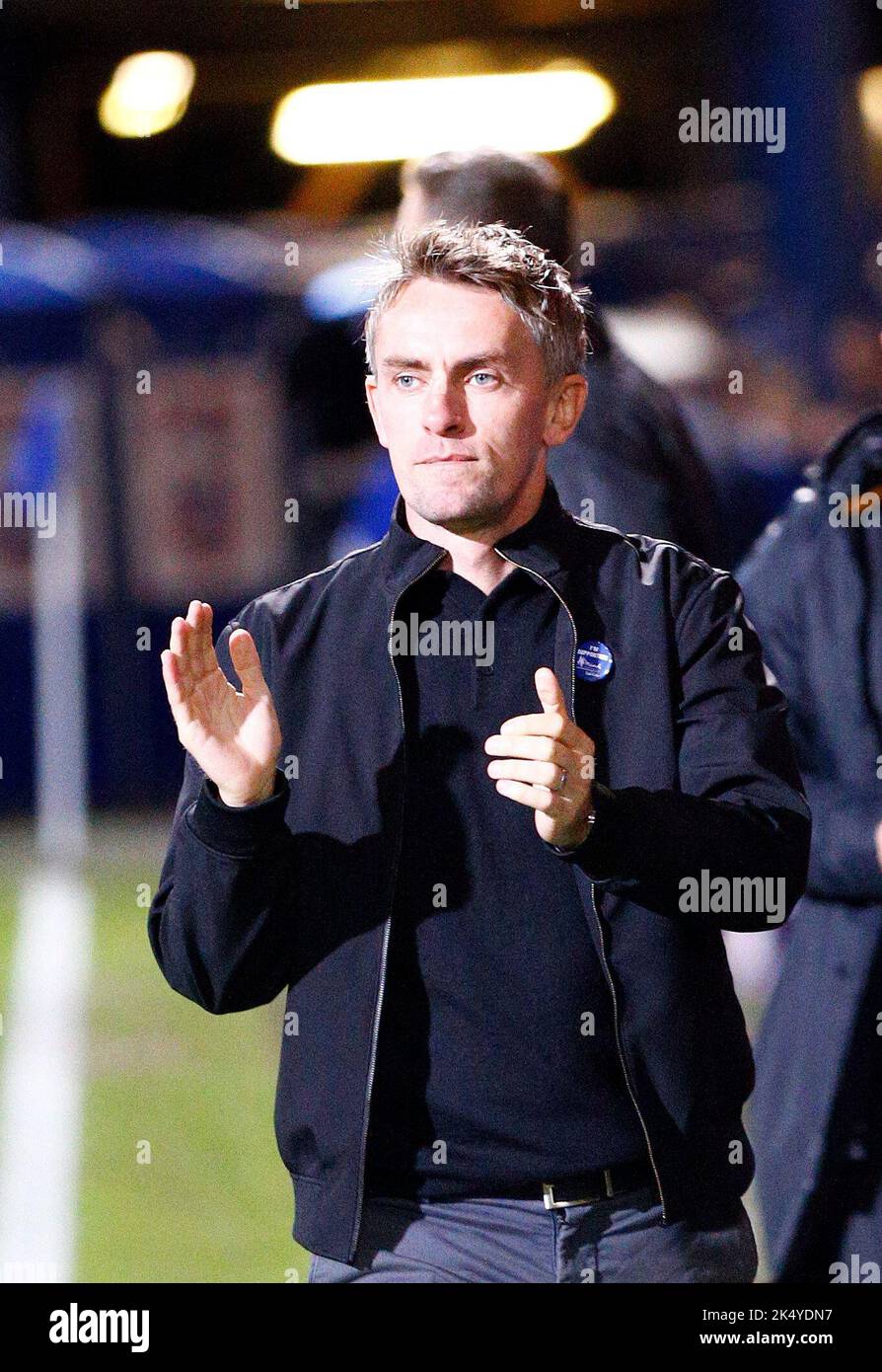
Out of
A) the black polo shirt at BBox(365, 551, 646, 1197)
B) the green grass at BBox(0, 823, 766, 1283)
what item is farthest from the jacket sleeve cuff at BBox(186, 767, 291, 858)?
the green grass at BBox(0, 823, 766, 1283)

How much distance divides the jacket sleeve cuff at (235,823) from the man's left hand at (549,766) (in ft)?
0.81

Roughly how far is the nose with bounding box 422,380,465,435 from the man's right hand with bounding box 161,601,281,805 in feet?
0.94

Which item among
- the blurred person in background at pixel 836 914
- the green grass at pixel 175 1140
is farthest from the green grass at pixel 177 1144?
the blurred person in background at pixel 836 914

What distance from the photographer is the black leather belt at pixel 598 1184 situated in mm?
1861

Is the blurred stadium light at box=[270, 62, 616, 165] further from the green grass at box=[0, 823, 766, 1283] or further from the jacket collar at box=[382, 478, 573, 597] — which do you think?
the jacket collar at box=[382, 478, 573, 597]

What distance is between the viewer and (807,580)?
288 cm

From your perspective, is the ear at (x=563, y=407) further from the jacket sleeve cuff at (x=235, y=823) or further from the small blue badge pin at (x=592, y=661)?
the jacket sleeve cuff at (x=235, y=823)

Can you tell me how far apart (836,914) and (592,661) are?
3.58ft

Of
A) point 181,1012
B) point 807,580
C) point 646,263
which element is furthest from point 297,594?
point 646,263

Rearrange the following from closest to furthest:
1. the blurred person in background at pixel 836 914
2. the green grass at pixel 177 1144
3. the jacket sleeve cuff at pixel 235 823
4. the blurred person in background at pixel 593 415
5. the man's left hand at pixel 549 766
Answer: the man's left hand at pixel 549 766 → the jacket sleeve cuff at pixel 235 823 → the blurred person in background at pixel 593 415 → the blurred person in background at pixel 836 914 → the green grass at pixel 177 1144

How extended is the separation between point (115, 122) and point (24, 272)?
868 millimetres

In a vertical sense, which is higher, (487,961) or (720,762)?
(720,762)

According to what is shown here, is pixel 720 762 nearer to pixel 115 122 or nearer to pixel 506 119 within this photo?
pixel 506 119

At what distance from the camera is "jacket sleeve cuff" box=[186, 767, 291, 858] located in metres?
1.84
